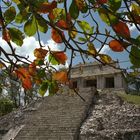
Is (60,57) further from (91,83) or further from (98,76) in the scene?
(91,83)

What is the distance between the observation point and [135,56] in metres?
1.48

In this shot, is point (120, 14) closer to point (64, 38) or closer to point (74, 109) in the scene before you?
point (64, 38)

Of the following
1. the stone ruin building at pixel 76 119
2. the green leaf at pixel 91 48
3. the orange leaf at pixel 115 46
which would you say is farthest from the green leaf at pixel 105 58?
the stone ruin building at pixel 76 119

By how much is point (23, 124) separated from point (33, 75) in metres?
9.50

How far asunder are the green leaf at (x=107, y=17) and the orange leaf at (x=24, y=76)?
1.80 feet

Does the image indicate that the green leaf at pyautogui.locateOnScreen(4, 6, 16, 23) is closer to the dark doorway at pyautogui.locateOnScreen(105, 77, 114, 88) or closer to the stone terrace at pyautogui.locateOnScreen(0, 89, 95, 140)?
the stone terrace at pyautogui.locateOnScreen(0, 89, 95, 140)

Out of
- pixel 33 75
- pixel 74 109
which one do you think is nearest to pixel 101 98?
pixel 74 109

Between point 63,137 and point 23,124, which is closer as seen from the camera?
point 63,137

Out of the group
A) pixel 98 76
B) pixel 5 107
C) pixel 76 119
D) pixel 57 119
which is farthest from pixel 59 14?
pixel 5 107

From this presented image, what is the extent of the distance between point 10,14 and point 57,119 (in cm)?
920

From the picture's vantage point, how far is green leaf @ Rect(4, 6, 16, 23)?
5.83 ft

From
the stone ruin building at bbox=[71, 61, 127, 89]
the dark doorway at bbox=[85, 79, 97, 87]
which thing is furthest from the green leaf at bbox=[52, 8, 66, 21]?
the dark doorway at bbox=[85, 79, 97, 87]

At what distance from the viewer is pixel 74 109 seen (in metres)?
11.2

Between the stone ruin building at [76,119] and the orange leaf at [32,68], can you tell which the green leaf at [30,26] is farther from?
the stone ruin building at [76,119]
